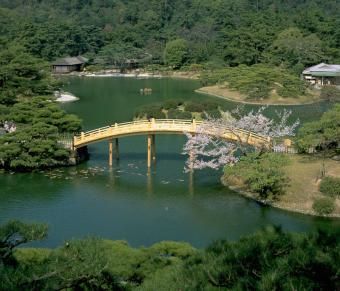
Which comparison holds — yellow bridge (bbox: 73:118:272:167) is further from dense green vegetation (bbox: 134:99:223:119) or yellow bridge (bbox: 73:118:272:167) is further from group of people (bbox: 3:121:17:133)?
dense green vegetation (bbox: 134:99:223:119)

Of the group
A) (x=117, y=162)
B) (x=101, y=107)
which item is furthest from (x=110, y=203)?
(x=101, y=107)

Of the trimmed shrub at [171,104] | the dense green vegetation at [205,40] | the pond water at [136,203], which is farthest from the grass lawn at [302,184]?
the dense green vegetation at [205,40]

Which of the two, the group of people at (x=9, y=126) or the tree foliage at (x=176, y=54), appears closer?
the group of people at (x=9, y=126)

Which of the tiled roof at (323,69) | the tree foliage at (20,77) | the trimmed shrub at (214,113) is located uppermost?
the tree foliage at (20,77)

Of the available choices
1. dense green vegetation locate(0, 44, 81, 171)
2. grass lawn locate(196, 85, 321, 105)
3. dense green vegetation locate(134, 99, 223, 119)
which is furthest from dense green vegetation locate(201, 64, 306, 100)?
dense green vegetation locate(0, 44, 81, 171)

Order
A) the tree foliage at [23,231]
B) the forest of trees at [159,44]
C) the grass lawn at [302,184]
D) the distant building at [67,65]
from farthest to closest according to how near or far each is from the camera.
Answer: the distant building at [67,65]
the forest of trees at [159,44]
the grass lawn at [302,184]
the tree foliage at [23,231]

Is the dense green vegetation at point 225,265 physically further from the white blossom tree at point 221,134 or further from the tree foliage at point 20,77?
the tree foliage at point 20,77
